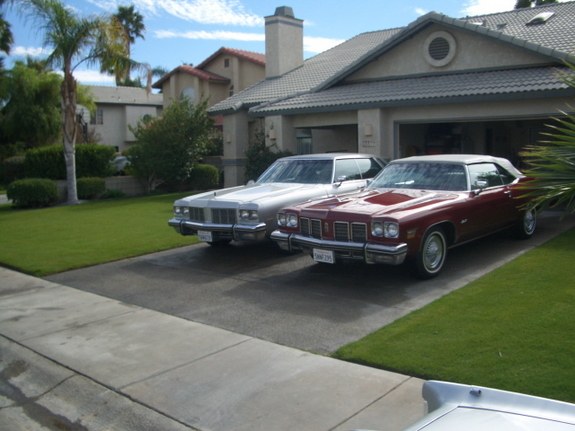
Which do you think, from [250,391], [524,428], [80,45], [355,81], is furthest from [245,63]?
[524,428]

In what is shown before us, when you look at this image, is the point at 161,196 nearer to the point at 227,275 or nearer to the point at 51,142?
the point at 227,275

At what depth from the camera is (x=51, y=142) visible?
3297 cm

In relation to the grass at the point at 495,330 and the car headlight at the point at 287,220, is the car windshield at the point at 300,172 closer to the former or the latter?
the car headlight at the point at 287,220

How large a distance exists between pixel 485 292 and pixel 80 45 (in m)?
16.8

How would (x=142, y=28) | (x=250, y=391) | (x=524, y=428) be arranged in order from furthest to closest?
1. (x=142, y=28)
2. (x=250, y=391)
3. (x=524, y=428)

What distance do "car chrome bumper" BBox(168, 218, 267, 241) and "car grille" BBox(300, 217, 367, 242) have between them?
1054 millimetres

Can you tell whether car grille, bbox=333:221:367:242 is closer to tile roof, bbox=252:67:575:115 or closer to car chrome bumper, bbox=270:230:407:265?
car chrome bumper, bbox=270:230:407:265

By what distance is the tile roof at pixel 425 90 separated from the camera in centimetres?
1320

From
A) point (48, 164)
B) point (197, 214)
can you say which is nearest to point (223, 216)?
point (197, 214)

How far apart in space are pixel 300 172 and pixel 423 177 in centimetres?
246

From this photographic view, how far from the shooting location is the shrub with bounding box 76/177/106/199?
70.1 ft

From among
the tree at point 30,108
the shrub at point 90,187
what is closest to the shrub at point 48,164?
the shrub at point 90,187

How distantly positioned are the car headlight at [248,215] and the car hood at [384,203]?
0.94m

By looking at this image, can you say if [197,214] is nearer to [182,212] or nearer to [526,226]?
[182,212]
